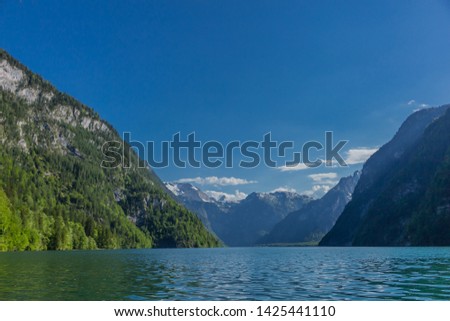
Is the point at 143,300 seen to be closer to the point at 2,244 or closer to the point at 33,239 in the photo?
the point at 2,244

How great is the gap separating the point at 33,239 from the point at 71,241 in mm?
33840

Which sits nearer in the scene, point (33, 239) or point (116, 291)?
point (116, 291)

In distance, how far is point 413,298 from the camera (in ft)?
108

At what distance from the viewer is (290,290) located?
3775 centimetres
